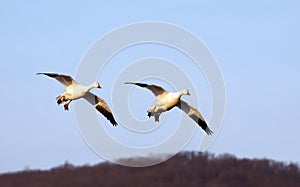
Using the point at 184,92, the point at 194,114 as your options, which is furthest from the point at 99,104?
the point at 194,114

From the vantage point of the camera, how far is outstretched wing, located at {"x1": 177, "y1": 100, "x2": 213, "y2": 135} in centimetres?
2155

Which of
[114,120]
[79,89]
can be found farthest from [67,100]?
[114,120]

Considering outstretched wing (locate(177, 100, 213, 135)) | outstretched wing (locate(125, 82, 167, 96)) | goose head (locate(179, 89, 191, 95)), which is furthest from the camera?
outstretched wing (locate(177, 100, 213, 135))

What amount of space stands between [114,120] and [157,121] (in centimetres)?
163

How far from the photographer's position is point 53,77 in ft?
65.9

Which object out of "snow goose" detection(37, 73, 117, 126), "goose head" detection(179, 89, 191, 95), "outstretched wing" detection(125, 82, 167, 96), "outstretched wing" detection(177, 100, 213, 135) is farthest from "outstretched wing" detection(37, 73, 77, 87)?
"outstretched wing" detection(177, 100, 213, 135)

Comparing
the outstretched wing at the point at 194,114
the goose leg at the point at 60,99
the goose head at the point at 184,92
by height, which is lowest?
the goose leg at the point at 60,99

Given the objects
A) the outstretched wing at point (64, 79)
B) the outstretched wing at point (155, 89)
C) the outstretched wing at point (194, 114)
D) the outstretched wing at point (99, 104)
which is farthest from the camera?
the outstretched wing at point (194, 114)

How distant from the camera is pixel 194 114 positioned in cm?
2180

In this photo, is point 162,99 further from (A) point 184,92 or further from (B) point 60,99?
(B) point 60,99

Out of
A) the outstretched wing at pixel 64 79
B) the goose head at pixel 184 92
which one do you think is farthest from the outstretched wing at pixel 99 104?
the goose head at pixel 184 92

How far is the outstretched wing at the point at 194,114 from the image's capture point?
70.7 ft

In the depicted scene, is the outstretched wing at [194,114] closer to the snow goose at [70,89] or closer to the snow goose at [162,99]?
the snow goose at [162,99]

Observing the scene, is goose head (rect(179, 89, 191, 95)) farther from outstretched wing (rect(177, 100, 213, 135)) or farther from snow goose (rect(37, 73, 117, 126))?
snow goose (rect(37, 73, 117, 126))
